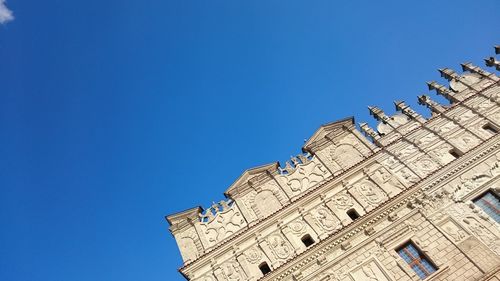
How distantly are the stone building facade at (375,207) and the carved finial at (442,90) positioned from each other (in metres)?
0.04

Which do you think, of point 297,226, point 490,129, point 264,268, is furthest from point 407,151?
point 264,268

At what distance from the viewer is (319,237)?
1301 cm

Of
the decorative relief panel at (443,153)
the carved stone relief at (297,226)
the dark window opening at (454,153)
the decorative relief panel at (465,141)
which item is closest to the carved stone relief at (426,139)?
the decorative relief panel at (443,153)

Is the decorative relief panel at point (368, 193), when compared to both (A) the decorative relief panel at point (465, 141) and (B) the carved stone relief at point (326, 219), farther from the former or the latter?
(A) the decorative relief panel at point (465, 141)

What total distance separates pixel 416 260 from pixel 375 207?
1.93 meters

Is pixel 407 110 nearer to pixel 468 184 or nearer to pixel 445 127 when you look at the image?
pixel 445 127

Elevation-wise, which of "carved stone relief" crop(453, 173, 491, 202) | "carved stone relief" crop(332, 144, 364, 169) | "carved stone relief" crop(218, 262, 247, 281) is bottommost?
"carved stone relief" crop(453, 173, 491, 202)

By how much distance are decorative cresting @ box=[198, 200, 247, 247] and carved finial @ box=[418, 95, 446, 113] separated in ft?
26.1

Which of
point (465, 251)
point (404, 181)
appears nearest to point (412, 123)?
point (404, 181)

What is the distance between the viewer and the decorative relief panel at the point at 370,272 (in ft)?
37.7

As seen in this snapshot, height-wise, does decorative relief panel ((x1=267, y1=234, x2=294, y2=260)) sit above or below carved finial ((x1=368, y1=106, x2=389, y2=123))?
below

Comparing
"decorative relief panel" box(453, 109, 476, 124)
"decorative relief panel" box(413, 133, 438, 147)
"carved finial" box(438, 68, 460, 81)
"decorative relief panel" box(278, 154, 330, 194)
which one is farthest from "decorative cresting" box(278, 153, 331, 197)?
"carved finial" box(438, 68, 460, 81)

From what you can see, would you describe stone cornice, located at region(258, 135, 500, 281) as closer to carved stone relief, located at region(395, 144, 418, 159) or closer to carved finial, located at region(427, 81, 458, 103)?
carved stone relief, located at region(395, 144, 418, 159)

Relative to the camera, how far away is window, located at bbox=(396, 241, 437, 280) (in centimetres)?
1137
